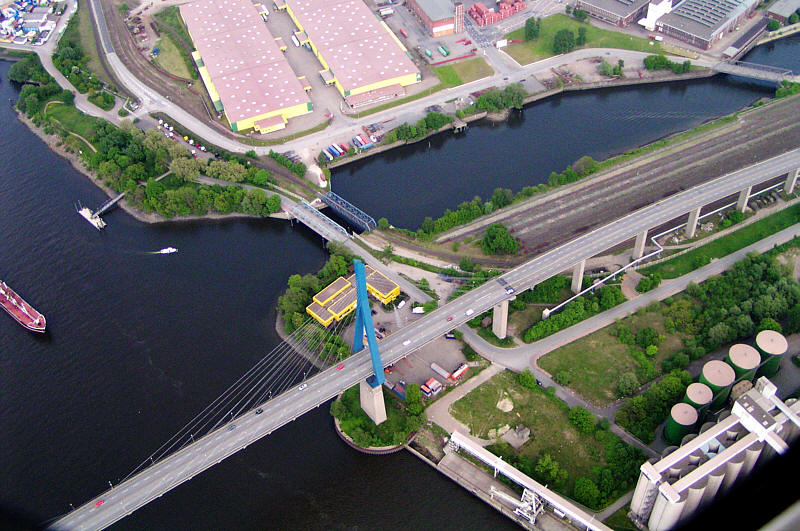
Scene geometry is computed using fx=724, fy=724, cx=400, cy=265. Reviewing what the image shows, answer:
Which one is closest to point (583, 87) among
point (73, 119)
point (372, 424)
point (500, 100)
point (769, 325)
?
point (500, 100)

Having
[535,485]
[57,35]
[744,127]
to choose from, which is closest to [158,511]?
[535,485]

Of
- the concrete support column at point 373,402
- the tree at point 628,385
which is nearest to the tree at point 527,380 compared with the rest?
the tree at point 628,385

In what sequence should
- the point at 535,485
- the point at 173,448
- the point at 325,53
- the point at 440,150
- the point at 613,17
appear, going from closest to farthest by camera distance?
the point at 535,485
the point at 173,448
the point at 440,150
the point at 325,53
the point at 613,17

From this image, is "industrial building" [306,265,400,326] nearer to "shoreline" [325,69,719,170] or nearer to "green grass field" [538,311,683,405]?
"green grass field" [538,311,683,405]

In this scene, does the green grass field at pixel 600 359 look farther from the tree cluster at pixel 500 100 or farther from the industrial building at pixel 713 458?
the tree cluster at pixel 500 100

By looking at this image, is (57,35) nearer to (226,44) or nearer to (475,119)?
(226,44)
